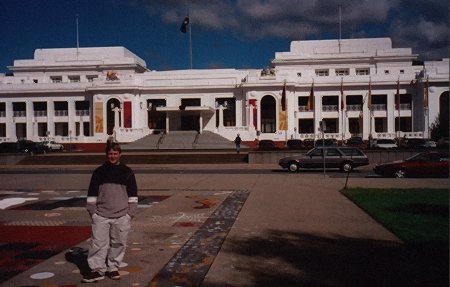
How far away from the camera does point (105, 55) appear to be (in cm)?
7231

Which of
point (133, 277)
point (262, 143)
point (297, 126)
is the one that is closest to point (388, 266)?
point (133, 277)

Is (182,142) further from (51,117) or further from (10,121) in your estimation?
(10,121)

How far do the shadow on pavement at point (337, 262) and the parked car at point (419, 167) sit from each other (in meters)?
14.7

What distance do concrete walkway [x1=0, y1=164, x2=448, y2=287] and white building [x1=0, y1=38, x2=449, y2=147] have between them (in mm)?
40797

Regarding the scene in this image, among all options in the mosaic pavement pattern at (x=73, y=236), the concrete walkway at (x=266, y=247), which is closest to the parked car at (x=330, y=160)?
Result: the mosaic pavement pattern at (x=73, y=236)

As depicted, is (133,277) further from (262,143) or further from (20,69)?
(20,69)

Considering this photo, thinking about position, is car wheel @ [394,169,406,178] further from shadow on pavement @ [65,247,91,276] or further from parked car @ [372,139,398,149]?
parked car @ [372,139,398,149]

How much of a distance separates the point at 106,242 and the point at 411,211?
789cm

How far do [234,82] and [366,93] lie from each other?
17.0 metres

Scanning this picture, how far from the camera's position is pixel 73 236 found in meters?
8.73

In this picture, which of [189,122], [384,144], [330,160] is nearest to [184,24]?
[189,122]

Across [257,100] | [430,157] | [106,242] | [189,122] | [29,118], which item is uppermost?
[257,100]

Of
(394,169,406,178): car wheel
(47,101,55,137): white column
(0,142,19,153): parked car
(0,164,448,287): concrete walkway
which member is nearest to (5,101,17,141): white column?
(47,101,55,137): white column

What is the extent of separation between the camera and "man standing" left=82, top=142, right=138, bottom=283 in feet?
19.7
